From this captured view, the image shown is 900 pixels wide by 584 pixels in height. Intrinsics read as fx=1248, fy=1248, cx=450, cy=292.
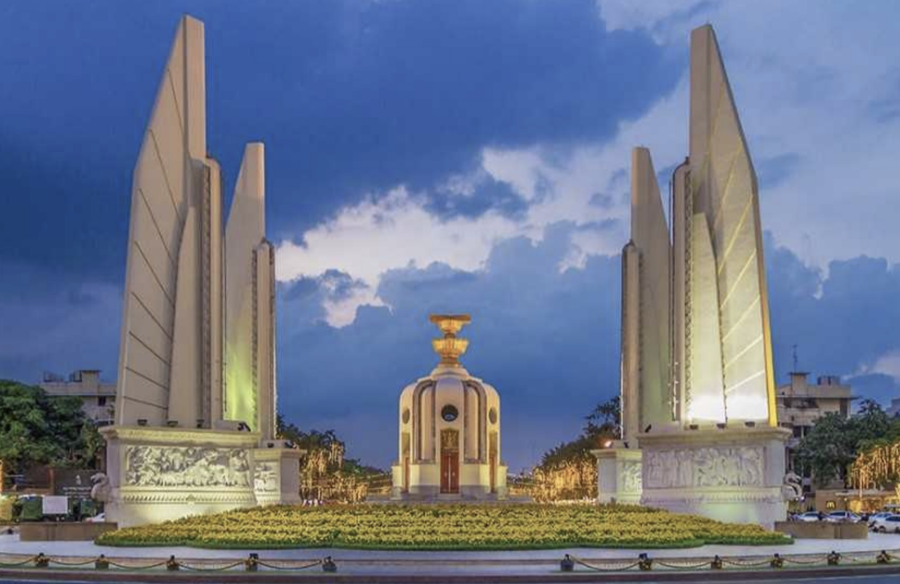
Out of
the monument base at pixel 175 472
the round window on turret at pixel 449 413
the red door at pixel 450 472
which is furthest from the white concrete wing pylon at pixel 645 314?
the red door at pixel 450 472

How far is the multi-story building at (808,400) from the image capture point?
8381cm

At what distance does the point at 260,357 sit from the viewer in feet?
121

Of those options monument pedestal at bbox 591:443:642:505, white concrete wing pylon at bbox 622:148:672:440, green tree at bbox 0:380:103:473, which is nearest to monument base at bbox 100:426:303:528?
monument pedestal at bbox 591:443:642:505

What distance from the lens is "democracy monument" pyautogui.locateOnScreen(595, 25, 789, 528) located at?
2984 centimetres

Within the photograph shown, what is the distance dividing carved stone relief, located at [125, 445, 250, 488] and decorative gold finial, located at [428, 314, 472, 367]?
21.3 metres

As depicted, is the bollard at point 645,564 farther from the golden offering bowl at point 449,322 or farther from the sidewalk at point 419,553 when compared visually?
the golden offering bowl at point 449,322

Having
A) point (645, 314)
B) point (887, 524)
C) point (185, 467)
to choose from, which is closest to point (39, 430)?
point (185, 467)

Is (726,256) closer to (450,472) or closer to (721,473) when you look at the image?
(721,473)

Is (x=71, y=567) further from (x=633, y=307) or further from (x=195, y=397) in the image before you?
(x=633, y=307)

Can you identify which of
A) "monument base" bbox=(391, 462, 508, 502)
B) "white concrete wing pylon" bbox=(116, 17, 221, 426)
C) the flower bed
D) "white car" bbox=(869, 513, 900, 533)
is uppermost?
"white concrete wing pylon" bbox=(116, 17, 221, 426)

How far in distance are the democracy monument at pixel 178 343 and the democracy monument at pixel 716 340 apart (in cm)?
1079

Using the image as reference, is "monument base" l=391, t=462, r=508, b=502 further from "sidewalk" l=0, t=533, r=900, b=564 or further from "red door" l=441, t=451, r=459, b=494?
"sidewalk" l=0, t=533, r=900, b=564

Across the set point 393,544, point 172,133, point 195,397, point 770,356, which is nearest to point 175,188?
point 172,133

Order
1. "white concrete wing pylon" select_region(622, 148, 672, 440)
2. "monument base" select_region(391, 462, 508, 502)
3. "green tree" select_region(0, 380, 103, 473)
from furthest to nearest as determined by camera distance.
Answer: "green tree" select_region(0, 380, 103, 473), "monument base" select_region(391, 462, 508, 502), "white concrete wing pylon" select_region(622, 148, 672, 440)
